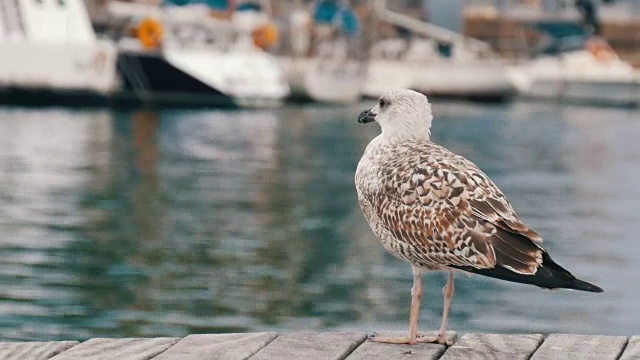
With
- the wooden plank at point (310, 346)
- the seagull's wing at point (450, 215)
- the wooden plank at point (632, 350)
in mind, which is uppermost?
the seagull's wing at point (450, 215)

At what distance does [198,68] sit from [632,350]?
177 feet

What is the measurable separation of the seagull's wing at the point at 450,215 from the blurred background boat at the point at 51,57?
51.4 m

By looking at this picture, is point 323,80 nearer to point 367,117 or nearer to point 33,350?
point 367,117

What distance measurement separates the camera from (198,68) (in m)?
59.6

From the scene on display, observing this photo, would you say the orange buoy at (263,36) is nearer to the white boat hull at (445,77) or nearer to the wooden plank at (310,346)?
the white boat hull at (445,77)

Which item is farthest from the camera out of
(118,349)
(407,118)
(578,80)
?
(578,80)

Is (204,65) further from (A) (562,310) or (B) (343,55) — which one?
(A) (562,310)

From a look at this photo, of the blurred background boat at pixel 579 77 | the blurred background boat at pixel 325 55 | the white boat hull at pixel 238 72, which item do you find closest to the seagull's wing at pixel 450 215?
the white boat hull at pixel 238 72

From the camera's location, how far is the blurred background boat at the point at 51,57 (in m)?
57.7

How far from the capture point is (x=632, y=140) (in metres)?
51.3

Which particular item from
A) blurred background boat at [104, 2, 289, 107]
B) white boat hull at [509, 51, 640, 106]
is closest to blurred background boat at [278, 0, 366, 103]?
blurred background boat at [104, 2, 289, 107]

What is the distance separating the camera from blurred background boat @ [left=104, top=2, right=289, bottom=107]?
59000 mm

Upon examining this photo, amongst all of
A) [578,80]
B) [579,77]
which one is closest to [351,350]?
[578,80]

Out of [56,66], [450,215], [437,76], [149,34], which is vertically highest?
[149,34]
